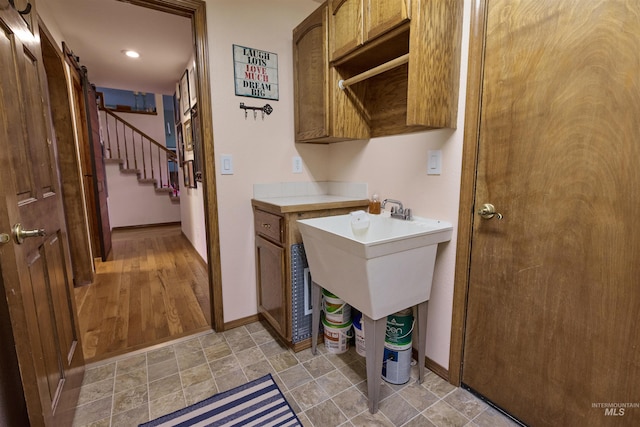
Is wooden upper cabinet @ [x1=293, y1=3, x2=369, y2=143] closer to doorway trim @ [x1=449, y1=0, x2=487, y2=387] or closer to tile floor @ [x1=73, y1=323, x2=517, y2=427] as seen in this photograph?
doorway trim @ [x1=449, y1=0, x2=487, y2=387]

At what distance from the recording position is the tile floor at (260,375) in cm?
133

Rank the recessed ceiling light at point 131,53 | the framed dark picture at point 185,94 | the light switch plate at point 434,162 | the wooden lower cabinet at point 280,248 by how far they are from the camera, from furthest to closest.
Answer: the framed dark picture at point 185,94, the recessed ceiling light at point 131,53, the wooden lower cabinet at point 280,248, the light switch plate at point 434,162

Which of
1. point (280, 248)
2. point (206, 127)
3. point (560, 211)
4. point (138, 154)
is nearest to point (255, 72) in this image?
point (206, 127)

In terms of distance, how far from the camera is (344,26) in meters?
1.58

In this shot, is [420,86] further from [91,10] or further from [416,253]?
[91,10]

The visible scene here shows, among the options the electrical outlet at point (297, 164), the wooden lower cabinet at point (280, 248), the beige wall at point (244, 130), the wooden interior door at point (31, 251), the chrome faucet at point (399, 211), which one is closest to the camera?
the wooden interior door at point (31, 251)

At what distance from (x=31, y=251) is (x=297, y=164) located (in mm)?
1509

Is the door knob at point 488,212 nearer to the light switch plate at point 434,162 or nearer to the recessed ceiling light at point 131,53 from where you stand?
the light switch plate at point 434,162

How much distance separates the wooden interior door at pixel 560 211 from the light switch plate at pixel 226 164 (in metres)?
1.43

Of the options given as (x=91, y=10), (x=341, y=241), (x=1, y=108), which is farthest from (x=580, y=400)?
(x=91, y=10)

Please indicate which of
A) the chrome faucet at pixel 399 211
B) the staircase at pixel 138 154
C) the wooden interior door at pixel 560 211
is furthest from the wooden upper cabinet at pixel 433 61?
the staircase at pixel 138 154

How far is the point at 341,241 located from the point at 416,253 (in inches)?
13.6

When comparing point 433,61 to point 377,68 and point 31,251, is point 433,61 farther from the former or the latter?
point 31,251

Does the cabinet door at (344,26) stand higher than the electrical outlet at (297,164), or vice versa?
the cabinet door at (344,26)
